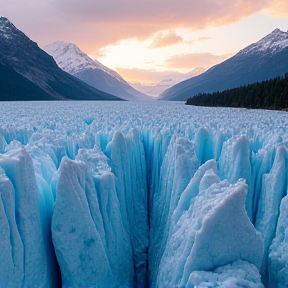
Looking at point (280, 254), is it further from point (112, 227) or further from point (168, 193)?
point (168, 193)

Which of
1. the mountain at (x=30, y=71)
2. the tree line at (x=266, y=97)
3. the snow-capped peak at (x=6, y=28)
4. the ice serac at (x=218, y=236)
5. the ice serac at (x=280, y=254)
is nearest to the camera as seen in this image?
the ice serac at (x=218, y=236)

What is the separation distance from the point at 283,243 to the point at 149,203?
3938mm

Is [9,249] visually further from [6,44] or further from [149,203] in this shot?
[6,44]

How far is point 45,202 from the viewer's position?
546 cm

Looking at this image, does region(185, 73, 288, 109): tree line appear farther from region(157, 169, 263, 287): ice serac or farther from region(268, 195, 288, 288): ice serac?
region(157, 169, 263, 287): ice serac

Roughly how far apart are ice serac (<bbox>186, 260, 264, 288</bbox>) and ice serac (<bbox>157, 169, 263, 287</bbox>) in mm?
124

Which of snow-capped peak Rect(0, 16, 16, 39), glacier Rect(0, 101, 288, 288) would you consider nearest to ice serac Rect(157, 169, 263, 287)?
glacier Rect(0, 101, 288, 288)

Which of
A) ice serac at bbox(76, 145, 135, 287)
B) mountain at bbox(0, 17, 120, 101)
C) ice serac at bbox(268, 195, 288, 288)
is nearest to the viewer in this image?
ice serac at bbox(268, 195, 288, 288)

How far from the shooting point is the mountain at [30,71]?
119000 millimetres

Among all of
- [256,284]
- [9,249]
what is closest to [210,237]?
[256,284]

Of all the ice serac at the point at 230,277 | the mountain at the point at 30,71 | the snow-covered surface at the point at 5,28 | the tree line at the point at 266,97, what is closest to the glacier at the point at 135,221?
the ice serac at the point at 230,277

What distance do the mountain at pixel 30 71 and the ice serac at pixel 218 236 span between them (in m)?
114

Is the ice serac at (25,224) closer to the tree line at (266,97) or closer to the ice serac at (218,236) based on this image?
the ice serac at (218,236)

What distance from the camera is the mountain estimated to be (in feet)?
390
